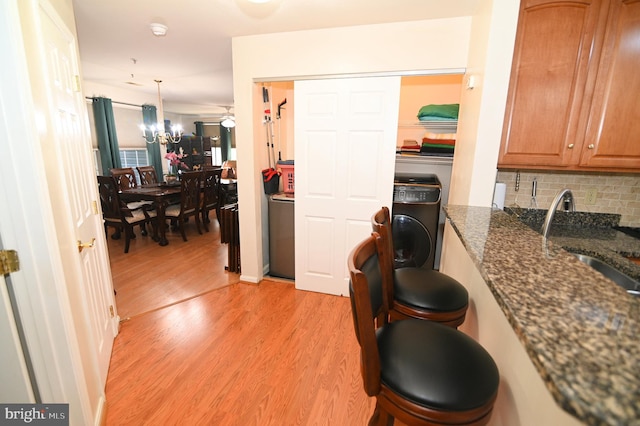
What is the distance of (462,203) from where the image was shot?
1.96m

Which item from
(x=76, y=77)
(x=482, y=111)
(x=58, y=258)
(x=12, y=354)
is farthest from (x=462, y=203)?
(x=76, y=77)

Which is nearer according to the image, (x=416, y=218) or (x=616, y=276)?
(x=616, y=276)

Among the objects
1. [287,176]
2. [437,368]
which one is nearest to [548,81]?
[437,368]

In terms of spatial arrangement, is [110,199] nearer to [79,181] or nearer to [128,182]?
[128,182]

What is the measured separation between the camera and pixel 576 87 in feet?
5.33

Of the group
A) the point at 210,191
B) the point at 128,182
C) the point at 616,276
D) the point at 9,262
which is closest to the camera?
the point at 9,262

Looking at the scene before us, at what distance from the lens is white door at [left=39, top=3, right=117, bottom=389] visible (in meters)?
1.33

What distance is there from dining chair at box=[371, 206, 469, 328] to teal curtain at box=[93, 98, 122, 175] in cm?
563

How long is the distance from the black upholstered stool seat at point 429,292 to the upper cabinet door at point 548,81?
0.99 meters

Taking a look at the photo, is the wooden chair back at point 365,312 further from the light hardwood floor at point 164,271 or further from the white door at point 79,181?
the light hardwood floor at point 164,271

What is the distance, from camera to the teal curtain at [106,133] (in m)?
4.92

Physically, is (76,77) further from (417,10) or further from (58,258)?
(417,10)

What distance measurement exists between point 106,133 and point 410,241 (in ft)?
17.9

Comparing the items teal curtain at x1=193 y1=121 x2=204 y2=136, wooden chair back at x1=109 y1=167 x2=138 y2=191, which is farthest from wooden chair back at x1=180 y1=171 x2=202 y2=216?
teal curtain at x1=193 y1=121 x2=204 y2=136
